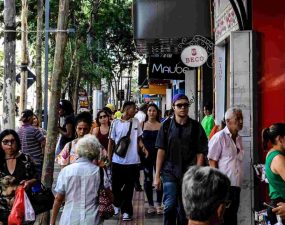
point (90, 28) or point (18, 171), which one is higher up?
point (90, 28)

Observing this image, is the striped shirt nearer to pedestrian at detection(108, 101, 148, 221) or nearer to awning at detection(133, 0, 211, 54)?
pedestrian at detection(108, 101, 148, 221)

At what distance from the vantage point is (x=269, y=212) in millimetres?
6016

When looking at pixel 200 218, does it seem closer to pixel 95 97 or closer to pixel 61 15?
pixel 61 15

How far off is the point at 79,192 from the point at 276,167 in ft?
6.05

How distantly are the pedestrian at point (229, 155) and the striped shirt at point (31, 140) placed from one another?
12.9 ft

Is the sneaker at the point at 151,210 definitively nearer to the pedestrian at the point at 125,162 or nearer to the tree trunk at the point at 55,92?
the pedestrian at the point at 125,162

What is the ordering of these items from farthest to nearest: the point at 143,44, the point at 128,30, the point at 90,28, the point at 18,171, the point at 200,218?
the point at 128,30, the point at 90,28, the point at 143,44, the point at 18,171, the point at 200,218

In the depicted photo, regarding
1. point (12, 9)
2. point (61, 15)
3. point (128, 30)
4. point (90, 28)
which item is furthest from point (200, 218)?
point (128, 30)

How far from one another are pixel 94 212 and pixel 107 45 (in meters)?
38.1

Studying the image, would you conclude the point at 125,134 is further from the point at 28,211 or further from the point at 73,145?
the point at 28,211

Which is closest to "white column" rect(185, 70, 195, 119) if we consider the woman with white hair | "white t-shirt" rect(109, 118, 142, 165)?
"white t-shirt" rect(109, 118, 142, 165)

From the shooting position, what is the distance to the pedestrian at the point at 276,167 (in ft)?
18.5

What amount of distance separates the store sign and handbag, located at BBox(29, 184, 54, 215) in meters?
6.62

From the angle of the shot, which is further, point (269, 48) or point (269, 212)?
point (269, 48)
